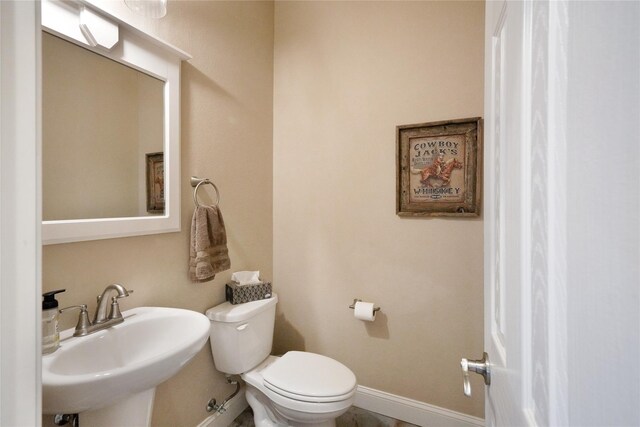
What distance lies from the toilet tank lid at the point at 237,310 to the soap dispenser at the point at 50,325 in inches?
26.1

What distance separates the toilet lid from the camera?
132 cm

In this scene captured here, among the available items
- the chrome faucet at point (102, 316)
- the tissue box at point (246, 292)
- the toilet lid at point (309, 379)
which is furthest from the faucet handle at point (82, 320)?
the toilet lid at point (309, 379)

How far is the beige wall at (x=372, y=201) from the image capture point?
5.25 feet

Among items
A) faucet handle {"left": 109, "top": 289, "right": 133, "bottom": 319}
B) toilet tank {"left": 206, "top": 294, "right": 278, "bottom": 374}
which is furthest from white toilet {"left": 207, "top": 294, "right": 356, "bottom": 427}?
faucet handle {"left": 109, "top": 289, "right": 133, "bottom": 319}

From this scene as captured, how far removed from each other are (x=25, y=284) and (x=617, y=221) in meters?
0.67

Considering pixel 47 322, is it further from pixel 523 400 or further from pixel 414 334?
pixel 414 334

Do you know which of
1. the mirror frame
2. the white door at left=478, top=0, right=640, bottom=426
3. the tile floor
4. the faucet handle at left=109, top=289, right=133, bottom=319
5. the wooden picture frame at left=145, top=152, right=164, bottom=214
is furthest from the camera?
the tile floor

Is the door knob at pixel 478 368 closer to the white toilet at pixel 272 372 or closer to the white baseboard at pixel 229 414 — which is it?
the white toilet at pixel 272 372

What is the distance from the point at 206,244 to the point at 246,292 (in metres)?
0.38

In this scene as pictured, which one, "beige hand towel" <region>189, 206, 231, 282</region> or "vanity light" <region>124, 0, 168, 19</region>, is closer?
"vanity light" <region>124, 0, 168, 19</region>

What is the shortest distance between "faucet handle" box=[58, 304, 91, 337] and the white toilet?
22.0 inches

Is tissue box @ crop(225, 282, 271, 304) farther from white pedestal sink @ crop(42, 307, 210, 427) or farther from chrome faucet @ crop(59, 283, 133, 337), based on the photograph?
chrome faucet @ crop(59, 283, 133, 337)

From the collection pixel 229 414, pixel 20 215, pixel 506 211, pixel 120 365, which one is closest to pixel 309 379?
pixel 229 414

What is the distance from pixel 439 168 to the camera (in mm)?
1635
